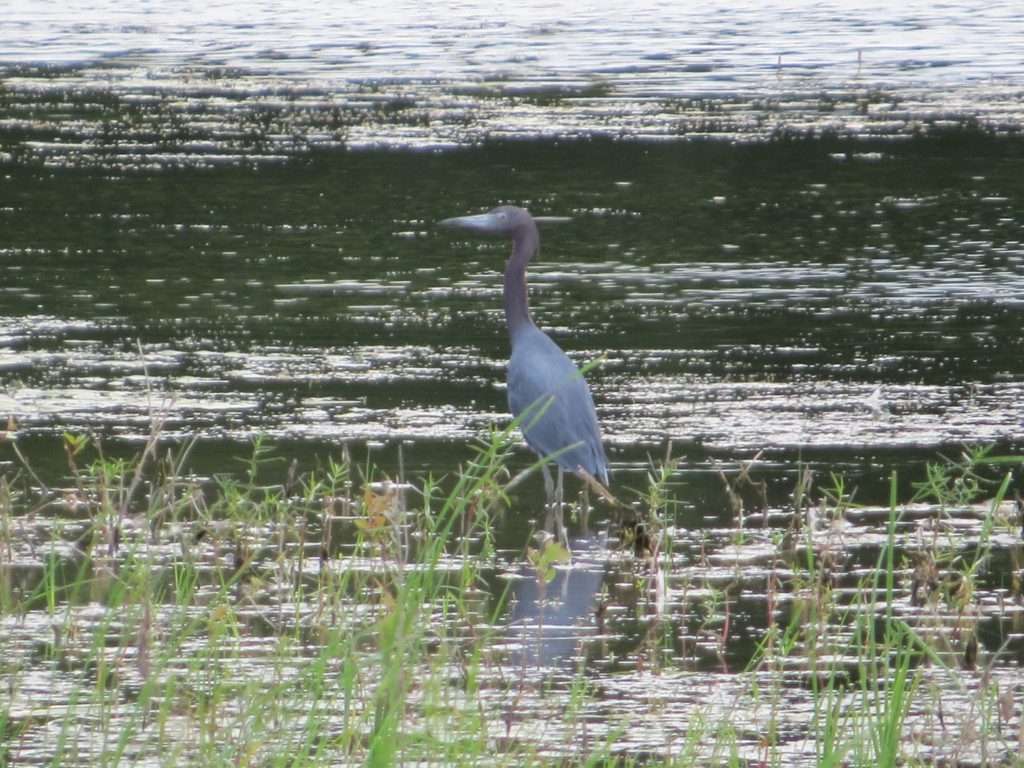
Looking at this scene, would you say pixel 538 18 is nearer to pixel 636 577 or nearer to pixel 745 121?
pixel 745 121

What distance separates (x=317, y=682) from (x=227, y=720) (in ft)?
2.66

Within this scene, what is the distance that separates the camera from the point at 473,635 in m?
5.11

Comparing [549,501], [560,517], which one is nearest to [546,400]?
[549,501]

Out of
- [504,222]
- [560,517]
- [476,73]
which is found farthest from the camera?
[476,73]

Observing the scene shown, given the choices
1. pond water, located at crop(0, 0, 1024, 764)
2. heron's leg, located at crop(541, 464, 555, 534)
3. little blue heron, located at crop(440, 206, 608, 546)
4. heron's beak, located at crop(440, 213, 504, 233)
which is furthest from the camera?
heron's beak, located at crop(440, 213, 504, 233)

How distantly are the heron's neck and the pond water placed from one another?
1.84 ft

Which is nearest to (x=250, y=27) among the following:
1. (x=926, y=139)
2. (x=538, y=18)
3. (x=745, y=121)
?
(x=538, y=18)

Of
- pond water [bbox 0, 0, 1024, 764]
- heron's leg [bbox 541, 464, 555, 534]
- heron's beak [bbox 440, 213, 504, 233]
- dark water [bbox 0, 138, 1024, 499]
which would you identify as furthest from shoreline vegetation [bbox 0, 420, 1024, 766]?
heron's beak [bbox 440, 213, 504, 233]

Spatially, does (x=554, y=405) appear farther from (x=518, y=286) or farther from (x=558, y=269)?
(x=558, y=269)

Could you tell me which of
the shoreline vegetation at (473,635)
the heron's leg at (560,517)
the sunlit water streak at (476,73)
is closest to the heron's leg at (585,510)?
the heron's leg at (560,517)

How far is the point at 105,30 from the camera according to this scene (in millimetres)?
31141

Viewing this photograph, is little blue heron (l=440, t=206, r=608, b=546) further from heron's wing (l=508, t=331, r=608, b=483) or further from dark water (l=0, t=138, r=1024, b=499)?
dark water (l=0, t=138, r=1024, b=499)

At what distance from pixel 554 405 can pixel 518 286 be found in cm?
87

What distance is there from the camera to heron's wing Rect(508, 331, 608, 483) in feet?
23.0
